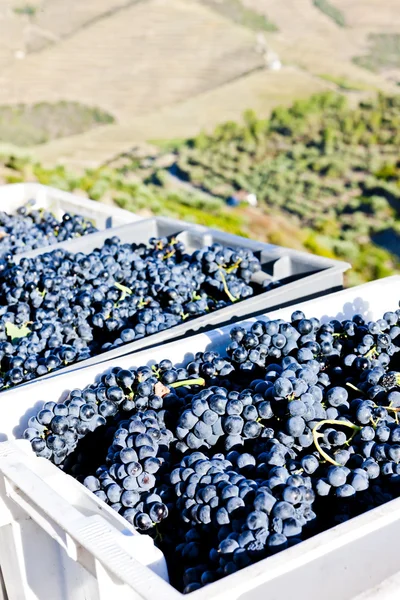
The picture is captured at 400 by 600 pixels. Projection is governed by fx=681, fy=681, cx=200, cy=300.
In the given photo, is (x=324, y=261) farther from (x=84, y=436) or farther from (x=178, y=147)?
(x=178, y=147)

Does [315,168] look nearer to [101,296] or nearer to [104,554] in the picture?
[101,296]

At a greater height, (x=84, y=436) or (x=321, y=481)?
(x=321, y=481)

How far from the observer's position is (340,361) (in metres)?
1.44

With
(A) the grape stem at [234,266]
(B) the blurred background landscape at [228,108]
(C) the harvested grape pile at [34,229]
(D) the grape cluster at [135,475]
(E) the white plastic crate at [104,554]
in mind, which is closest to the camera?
(E) the white plastic crate at [104,554]

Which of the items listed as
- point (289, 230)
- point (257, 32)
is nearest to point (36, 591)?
point (289, 230)

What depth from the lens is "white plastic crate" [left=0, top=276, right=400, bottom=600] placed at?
836 mm

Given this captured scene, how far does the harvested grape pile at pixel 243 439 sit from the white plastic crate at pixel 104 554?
8 cm

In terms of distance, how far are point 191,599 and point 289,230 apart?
7345 millimetres

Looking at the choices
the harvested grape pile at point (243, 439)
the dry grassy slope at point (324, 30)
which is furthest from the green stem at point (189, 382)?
the dry grassy slope at point (324, 30)

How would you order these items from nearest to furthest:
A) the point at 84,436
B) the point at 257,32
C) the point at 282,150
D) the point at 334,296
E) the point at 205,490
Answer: the point at 205,490, the point at 84,436, the point at 334,296, the point at 282,150, the point at 257,32

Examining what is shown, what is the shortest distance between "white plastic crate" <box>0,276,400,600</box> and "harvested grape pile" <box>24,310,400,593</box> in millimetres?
76

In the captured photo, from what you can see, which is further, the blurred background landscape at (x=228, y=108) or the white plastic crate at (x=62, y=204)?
the blurred background landscape at (x=228, y=108)

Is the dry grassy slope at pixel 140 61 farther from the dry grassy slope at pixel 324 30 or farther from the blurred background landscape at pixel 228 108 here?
the dry grassy slope at pixel 324 30

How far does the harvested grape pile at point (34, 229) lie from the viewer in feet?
8.36
